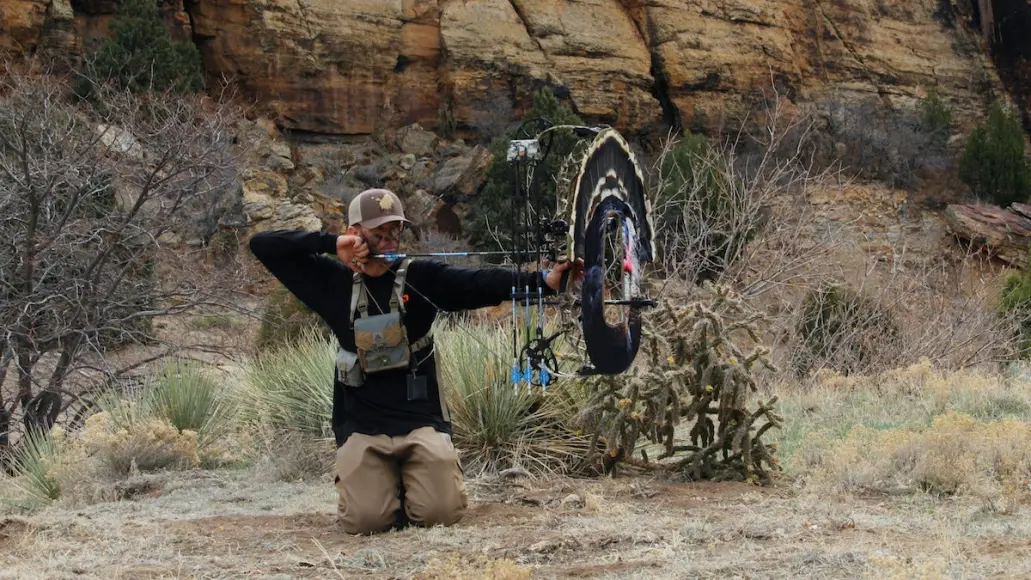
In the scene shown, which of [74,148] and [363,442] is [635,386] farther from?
[74,148]

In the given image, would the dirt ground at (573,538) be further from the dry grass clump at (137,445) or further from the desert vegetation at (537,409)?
the dry grass clump at (137,445)

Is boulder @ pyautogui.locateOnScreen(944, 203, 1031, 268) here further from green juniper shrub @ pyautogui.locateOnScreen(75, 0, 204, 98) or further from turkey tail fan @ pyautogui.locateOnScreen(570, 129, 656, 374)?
turkey tail fan @ pyautogui.locateOnScreen(570, 129, 656, 374)

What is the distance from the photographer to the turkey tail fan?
179 inches

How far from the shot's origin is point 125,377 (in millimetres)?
10570

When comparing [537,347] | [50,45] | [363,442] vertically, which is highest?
[50,45]

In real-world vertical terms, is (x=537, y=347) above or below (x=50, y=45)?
below

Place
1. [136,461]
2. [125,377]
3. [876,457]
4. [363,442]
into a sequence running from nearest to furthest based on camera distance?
[363,442]
[876,457]
[136,461]
[125,377]

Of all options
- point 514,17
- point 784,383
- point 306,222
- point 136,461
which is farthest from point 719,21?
point 136,461

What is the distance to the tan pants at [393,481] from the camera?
550 cm

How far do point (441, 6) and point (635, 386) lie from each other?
3019cm

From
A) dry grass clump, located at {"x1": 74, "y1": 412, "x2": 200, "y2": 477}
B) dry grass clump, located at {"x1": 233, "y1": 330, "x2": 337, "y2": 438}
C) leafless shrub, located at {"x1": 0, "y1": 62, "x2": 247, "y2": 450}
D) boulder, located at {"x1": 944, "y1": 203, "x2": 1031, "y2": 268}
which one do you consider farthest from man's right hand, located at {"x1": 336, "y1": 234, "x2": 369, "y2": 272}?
boulder, located at {"x1": 944, "y1": 203, "x2": 1031, "y2": 268}

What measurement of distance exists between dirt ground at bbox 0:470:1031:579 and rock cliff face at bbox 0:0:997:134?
82.0 ft

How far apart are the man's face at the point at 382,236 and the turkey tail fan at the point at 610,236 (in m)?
1.07

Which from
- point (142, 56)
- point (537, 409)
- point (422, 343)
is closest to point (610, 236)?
point (422, 343)
